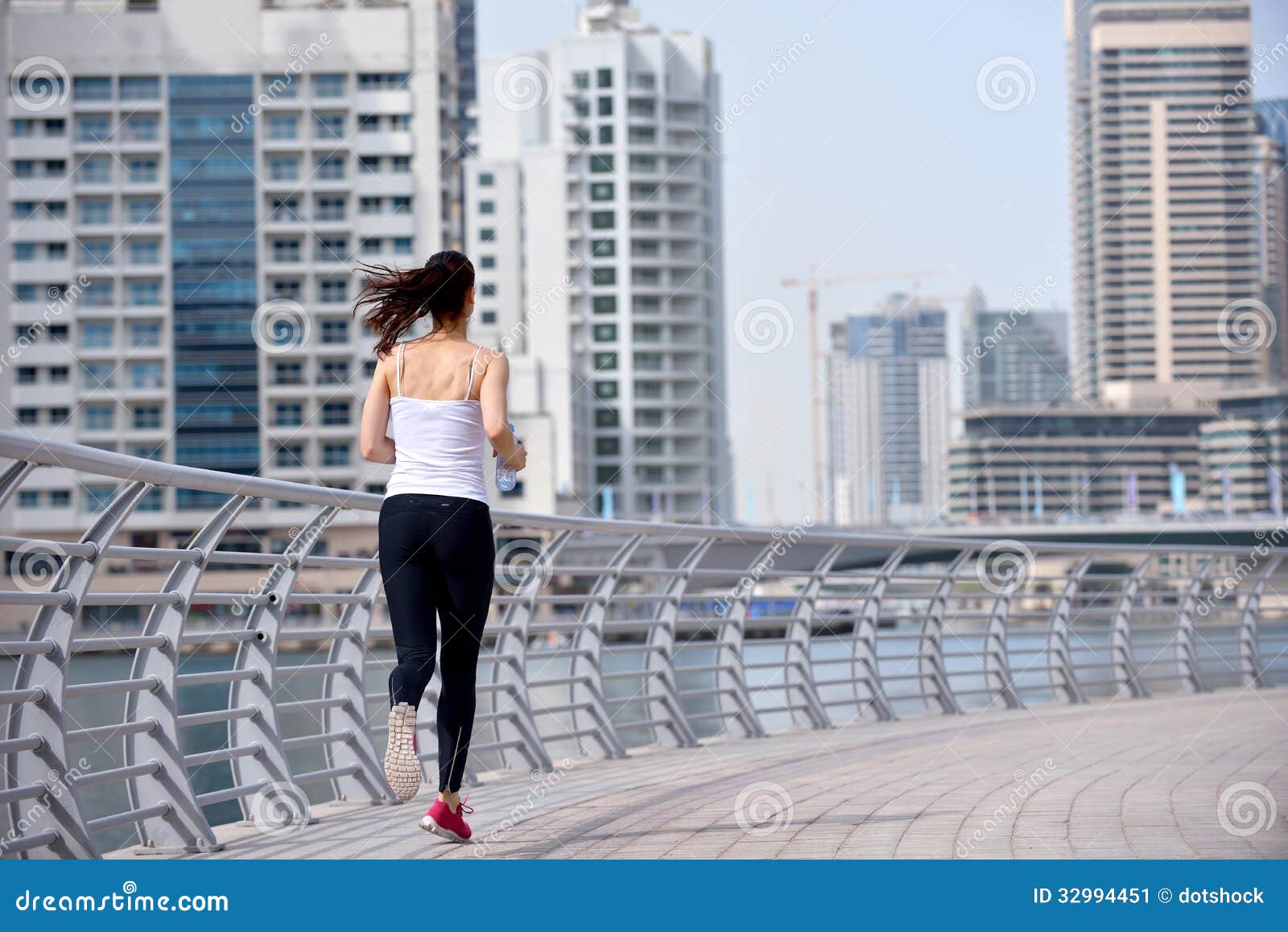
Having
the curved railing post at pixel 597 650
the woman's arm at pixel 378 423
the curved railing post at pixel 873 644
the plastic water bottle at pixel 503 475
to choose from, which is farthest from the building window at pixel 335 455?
the woman's arm at pixel 378 423

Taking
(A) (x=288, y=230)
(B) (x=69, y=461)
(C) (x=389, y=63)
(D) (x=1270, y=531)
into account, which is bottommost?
(D) (x=1270, y=531)

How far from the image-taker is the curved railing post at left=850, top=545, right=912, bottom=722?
10734 millimetres

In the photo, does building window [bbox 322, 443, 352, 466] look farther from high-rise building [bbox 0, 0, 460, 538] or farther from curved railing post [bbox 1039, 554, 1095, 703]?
curved railing post [bbox 1039, 554, 1095, 703]

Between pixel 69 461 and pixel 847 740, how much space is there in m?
5.96

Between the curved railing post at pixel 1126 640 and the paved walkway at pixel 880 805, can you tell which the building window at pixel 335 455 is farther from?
the paved walkway at pixel 880 805

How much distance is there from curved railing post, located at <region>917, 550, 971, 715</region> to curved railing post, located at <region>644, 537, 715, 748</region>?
106 inches

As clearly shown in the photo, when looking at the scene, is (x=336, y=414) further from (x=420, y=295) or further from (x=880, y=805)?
(x=420, y=295)

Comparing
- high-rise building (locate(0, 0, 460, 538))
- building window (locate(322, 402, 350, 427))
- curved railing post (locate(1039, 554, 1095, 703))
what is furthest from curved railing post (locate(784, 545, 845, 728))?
high-rise building (locate(0, 0, 460, 538))

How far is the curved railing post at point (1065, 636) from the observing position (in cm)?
1246

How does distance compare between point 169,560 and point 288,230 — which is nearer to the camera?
point 169,560

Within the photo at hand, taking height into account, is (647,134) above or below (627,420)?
above

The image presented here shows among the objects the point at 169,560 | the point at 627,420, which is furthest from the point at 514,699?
the point at 627,420
